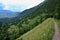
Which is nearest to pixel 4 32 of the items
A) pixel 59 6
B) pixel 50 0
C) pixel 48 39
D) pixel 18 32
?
pixel 18 32

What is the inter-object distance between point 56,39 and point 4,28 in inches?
1457

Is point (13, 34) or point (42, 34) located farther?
point (13, 34)

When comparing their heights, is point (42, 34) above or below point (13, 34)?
above

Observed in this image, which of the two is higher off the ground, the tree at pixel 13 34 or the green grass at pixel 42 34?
the green grass at pixel 42 34

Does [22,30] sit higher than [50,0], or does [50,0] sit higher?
[50,0]

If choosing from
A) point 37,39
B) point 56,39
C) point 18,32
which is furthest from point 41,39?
point 18,32

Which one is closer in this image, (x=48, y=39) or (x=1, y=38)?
(x=48, y=39)

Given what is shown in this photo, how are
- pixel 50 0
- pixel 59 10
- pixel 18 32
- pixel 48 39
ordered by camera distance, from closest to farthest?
pixel 48 39
pixel 59 10
pixel 18 32
pixel 50 0

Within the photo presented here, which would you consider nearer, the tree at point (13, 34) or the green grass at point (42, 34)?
the green grass at point (42, 34)

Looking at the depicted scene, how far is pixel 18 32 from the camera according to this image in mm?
97812

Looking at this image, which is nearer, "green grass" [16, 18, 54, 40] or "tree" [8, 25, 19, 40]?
"green grass" [16, 18, 54, 40]

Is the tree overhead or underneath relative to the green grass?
underneath

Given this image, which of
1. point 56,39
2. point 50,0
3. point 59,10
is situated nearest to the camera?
point 56,39

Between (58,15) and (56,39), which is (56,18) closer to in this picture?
(58,15)
